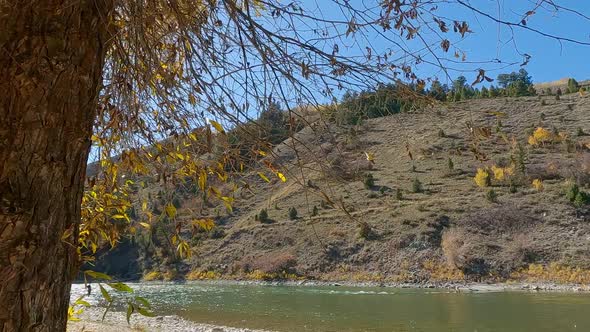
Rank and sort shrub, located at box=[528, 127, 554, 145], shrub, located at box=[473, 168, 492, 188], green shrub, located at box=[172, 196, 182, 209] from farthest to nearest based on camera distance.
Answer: shrub, located at box=[528, 127, 554, 145], shrub, located at box=[473, 168, 492, 188], green shrub, located at box=[172, 196, 182, 209]

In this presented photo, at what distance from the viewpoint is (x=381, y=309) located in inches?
672

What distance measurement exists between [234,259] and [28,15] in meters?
34.2

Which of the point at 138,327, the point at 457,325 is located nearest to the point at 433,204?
the point at 457,325

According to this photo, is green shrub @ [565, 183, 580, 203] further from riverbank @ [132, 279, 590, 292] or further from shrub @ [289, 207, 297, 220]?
shrub @ [289, 207, 297, 220]

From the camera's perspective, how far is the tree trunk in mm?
1180

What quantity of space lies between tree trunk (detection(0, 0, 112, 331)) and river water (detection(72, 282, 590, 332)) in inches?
499

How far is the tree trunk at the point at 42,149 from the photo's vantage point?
3.87 ft

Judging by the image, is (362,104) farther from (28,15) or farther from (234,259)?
(234,259)

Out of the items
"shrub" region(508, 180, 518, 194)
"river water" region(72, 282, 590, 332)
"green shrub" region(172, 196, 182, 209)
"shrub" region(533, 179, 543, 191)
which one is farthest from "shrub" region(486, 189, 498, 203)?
"green shrub" region(172, 196, 182, 209)

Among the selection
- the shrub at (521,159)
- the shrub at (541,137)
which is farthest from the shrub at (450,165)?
the shrub at (541,137)

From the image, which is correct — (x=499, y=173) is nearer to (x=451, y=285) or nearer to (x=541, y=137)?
(x=541, y=137)

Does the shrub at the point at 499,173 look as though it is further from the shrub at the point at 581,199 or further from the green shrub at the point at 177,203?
the green shrub at the point at 177,203

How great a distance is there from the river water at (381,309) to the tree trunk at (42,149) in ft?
41.6

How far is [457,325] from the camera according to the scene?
13.5 m
